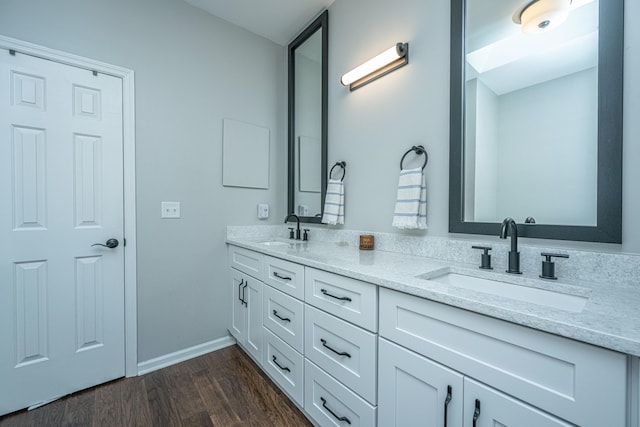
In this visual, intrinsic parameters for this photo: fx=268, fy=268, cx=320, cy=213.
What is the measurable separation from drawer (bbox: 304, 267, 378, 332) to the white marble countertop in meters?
0.04

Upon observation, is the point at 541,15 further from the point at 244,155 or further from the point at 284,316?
the point at 244,155

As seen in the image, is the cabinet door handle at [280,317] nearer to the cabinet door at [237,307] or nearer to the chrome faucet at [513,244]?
the cabinet door at [237,307]

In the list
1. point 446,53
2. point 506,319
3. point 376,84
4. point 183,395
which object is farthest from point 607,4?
point 183,395

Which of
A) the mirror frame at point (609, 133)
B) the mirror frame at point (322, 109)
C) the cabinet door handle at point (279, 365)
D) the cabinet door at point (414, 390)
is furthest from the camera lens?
the mirror frame at point (322, 109)

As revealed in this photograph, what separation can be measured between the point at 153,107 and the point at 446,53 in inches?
74.6

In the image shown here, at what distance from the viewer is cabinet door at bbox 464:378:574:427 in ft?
2.12

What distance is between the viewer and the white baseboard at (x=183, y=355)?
186 centimetres

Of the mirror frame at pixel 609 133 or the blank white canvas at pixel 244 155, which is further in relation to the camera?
the blank white canvas at pixel 244 155

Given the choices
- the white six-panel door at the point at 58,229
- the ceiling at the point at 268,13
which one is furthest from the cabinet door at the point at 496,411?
the ceiling at the point at 268,13

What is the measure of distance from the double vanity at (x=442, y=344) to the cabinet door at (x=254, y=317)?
0.14 metres

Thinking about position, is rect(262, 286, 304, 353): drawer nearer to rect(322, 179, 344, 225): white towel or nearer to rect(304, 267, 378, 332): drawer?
rect(304, 267, 378, 332): drawer

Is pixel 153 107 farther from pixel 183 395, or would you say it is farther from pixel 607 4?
pixel 607 4

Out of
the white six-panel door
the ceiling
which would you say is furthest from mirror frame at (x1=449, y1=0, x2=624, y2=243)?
the white six-panel door

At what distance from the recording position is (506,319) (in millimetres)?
672
